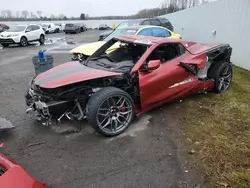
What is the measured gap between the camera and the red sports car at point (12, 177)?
197 centimetres

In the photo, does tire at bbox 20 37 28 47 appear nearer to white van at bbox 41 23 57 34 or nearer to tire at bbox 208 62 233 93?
tire at bbox 208 62 233 93

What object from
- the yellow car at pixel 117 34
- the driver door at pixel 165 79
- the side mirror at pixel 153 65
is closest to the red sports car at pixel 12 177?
the driver door at pixel 165 79

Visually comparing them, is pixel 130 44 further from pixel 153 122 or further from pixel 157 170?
pixel 157 170

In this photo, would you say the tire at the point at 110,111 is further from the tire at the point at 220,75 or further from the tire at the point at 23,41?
the tire at the point at 23,41

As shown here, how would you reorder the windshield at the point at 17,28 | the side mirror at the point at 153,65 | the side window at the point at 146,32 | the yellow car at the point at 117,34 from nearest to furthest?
the side mirror at the point at 153,65
the yellow car at the point at 117,34
the side window at the point at 146,32
the windshield at the point at 17,28

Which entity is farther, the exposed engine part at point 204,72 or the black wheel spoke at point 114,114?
the exposed engine part at point 204,72

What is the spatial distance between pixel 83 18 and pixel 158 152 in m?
83.7

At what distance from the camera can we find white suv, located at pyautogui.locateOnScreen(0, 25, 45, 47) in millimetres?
17250

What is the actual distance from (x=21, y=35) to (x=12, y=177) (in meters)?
17.9

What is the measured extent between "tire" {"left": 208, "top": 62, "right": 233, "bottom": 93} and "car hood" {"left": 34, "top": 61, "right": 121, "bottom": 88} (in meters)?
2.58

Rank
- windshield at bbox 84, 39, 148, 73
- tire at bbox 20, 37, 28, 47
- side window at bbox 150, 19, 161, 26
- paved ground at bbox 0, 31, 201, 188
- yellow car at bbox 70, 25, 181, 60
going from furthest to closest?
1. tire at bbox 20, 37, 28, 47
2. side window at bbox 150, 19, 161, 26
3. yellow car at bbox 70, 25, 181, 60
4. windshield at bbox 84, 39, 148, 73
5. paved ground at bbox 0, 31, 201, 188

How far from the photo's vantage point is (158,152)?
3.54 m

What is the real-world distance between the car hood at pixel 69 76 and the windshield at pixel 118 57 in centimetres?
28

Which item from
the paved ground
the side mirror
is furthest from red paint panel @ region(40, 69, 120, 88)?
the paved ground
